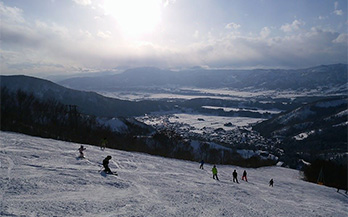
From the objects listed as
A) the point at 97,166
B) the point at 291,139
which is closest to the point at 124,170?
the point at 97,166

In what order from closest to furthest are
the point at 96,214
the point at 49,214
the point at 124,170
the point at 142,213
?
the point at 49,214 → the point at 96,214 → the point at 142,213 → the point at 124,170

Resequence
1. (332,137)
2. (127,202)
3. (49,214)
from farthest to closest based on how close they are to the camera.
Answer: (332,137) < (127,202) < (49,214)

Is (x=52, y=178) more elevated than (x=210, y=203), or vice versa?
(x=52, y=178)

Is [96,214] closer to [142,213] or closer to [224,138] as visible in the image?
[142,213]

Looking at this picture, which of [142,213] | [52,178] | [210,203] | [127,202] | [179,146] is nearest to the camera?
[142,213]

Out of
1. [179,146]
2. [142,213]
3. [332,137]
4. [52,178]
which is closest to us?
[142,213]

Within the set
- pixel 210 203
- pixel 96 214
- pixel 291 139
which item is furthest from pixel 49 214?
pixel 291 139

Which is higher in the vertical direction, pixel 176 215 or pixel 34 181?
pixel 34 181

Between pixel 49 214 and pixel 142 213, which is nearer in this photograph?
pixel 49 214

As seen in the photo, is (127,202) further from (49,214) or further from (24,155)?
(24,155)
